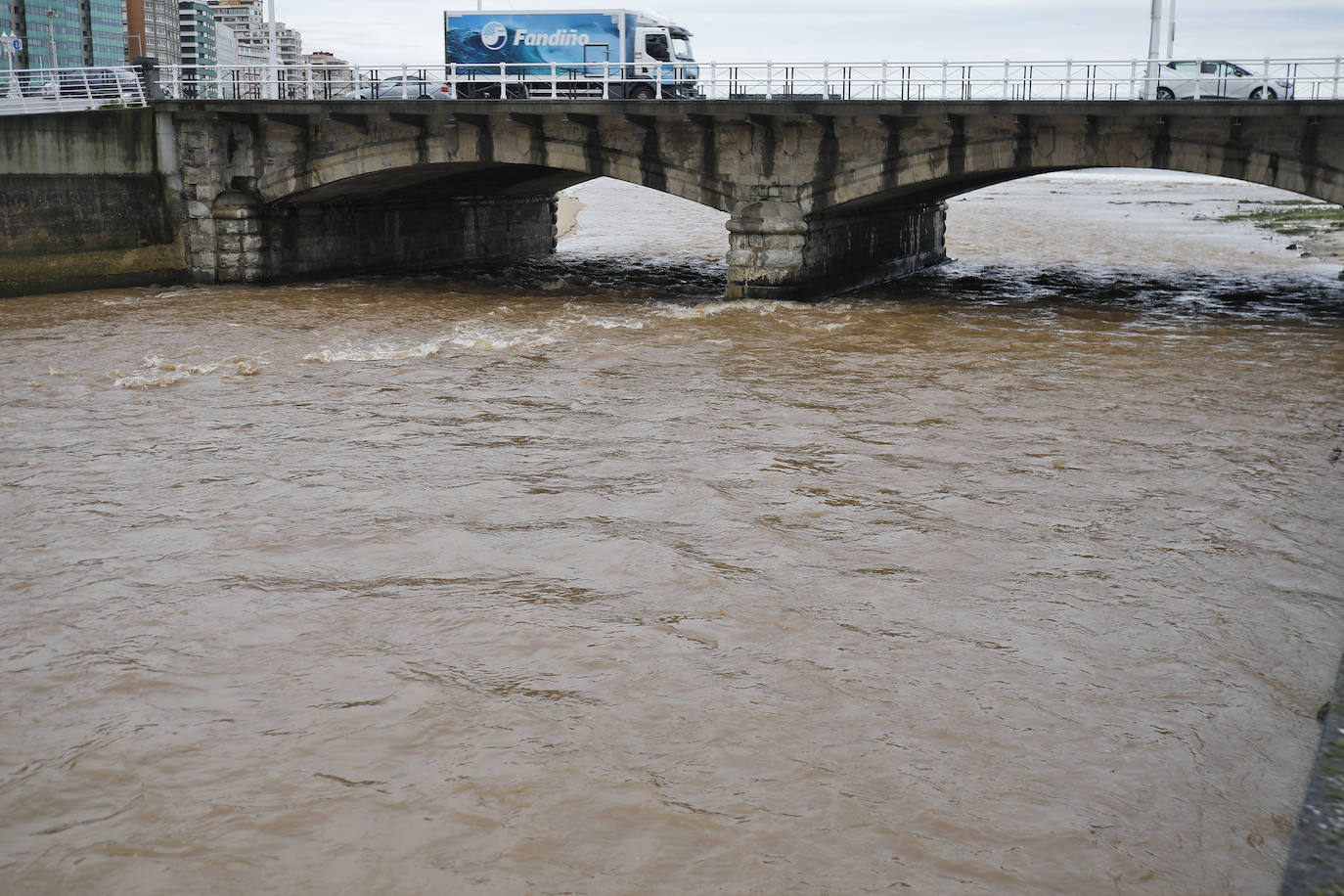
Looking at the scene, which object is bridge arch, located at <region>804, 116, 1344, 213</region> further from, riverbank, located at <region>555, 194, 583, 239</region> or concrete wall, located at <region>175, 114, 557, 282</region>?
riverbank, located at <region>555, 194, 583, 239</region>

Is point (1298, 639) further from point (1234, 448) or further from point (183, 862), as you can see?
point (183, 862)

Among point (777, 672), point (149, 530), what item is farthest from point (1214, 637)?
point (149, 530)

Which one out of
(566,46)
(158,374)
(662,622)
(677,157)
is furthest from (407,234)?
(662,622)

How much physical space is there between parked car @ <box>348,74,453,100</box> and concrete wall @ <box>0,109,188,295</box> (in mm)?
5392

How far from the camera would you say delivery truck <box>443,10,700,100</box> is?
34.3 meters

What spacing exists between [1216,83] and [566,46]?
16.4m

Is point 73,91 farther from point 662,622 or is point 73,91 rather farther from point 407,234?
point 662,622

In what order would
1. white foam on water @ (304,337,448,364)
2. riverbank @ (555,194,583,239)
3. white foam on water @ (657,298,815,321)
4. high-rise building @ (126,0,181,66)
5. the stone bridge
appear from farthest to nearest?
high-rise building @ (126,0,181,66) < riverbank @ (555,194,583,239) < white foam on water @ (657,298,815,321) < the stone bridge < white foam on water @ (304,337,448,364)

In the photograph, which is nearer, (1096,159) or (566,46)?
(1096,159)

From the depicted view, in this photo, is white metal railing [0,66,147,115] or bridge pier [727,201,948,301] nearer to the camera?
bridge pier [727,201,948,301]

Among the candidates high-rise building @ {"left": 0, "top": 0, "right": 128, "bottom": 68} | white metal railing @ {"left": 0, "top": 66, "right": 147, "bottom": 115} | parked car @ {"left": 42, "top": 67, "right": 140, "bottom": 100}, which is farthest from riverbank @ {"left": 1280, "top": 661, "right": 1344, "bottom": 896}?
high-rise building @ {"left": 0, "top": 0, "right": 128, "bottom": 68}

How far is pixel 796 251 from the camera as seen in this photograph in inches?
1185

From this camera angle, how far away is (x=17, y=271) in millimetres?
31188

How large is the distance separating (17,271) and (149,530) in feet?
→ 70.8
